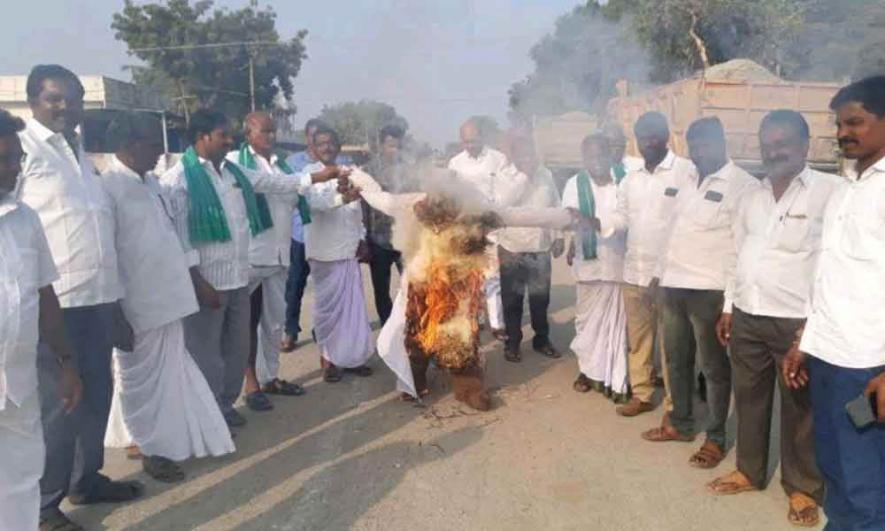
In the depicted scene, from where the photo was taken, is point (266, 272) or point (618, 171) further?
point (618, 171)

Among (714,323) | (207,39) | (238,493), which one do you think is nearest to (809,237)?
(714,323)

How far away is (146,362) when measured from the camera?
410 centimetres

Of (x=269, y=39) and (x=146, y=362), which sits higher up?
(x=269, y=39)

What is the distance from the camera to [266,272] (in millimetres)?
5277

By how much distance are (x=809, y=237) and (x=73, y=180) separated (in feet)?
11.5

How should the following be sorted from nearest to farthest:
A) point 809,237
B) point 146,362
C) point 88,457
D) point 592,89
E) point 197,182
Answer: point 809,237
point 88,457
point 146,362
point 197,182
point 592,89

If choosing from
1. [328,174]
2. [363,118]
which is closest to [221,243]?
[328,174]

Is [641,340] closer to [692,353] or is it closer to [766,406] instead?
[692,353]

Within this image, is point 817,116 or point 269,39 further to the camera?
point 269,39

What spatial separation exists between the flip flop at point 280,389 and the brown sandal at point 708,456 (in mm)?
2947

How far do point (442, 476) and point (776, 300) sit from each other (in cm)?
202

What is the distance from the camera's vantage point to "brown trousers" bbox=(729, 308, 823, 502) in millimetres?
3537

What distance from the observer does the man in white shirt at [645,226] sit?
4742mm

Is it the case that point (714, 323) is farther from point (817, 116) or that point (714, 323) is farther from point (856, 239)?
point (817, 116)
